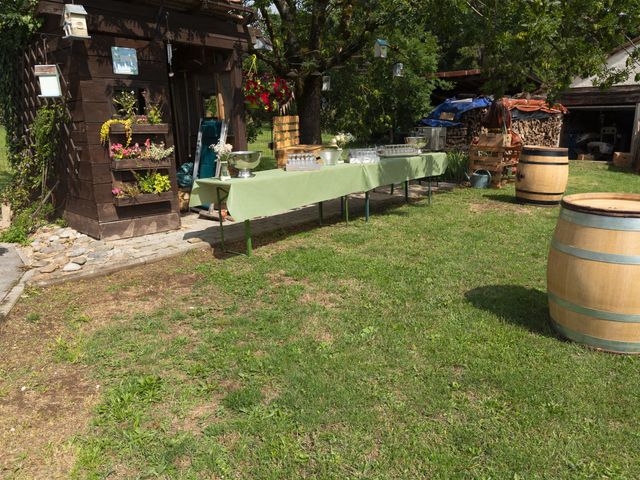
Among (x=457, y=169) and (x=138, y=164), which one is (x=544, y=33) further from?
(x=457, y=169)

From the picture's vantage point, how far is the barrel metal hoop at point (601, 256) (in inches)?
119

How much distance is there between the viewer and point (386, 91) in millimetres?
16219

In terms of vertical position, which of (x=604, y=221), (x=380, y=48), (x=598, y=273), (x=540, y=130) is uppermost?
(x=380, y=48)

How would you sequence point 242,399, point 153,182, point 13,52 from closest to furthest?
point 242,399, point 153,182, point 13,52

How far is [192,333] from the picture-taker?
3.74 meters

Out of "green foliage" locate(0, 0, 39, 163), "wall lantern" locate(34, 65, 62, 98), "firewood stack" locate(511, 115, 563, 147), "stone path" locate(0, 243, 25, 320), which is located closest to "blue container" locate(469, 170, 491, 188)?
"firewood stack" locate(511, 115, 563, 147)

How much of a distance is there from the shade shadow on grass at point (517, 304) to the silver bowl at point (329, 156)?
10.1 feet

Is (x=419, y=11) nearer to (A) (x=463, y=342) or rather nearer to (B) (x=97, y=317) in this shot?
(A) (x=463, y=342)

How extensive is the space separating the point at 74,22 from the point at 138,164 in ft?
5.81

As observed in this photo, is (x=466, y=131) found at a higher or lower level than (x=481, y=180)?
higher

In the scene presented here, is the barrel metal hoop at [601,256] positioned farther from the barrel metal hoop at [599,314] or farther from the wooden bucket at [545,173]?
the wooden bucket at [545,173]

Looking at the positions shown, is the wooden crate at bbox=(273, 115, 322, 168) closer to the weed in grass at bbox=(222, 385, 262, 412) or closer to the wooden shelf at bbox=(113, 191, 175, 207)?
the wooden shelf at bbox=(113, 191, 175, 207)

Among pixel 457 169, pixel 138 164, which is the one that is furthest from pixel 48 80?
pixel 457 169

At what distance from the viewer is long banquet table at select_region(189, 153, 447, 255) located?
513 centimetres
